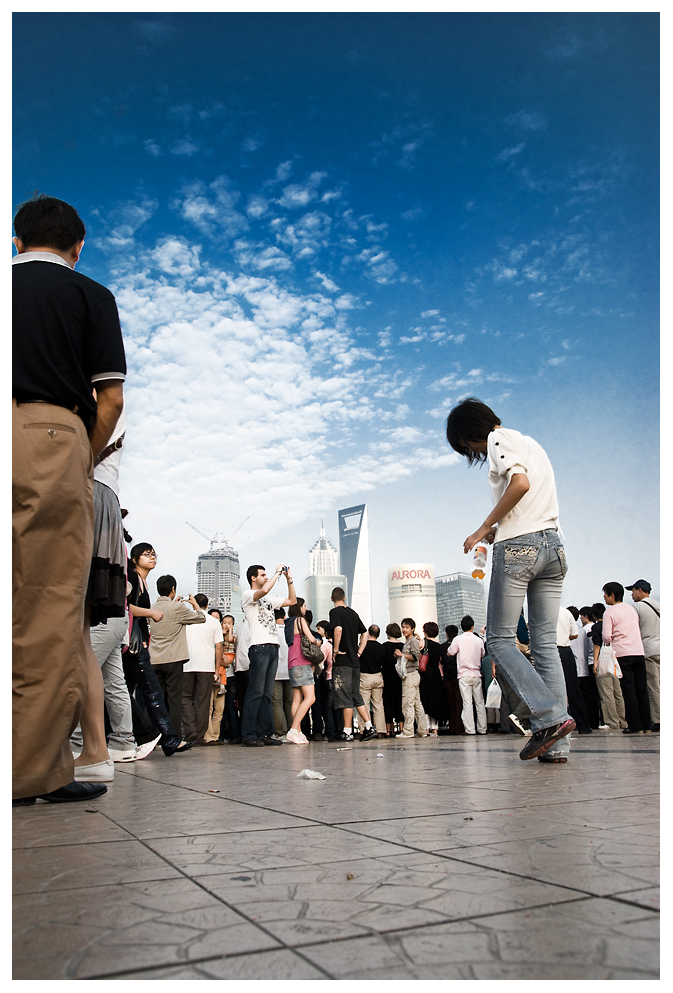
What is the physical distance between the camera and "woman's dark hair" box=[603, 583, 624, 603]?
29.2 ft

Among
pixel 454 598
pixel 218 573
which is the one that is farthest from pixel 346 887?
pixel 454 598

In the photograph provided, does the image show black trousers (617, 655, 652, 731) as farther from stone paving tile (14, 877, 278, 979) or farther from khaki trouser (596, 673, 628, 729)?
stone paving tile (14, 877, 278, 979)

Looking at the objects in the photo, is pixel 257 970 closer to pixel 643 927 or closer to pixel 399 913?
pixel 399 913

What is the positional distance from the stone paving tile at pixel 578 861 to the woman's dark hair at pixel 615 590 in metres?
7.48

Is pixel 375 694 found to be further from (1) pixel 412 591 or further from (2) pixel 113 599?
(1) pixel 412 591

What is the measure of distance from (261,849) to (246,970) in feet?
2.87

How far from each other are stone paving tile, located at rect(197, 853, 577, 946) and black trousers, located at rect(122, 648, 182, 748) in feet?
16.6

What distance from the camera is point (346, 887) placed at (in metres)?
1.47

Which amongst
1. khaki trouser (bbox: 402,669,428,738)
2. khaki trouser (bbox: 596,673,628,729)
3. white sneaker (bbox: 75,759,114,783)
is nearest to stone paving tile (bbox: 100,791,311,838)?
white sneaker (bbox: 75,759,114,783)

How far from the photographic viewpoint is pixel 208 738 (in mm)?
10016

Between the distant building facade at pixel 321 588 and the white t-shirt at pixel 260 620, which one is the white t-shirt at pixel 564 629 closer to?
the white t-shirt at pixel 260 620

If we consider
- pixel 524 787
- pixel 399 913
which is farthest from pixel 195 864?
pixel 524 787

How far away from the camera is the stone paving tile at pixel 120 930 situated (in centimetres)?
109

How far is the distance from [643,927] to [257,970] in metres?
0.62
